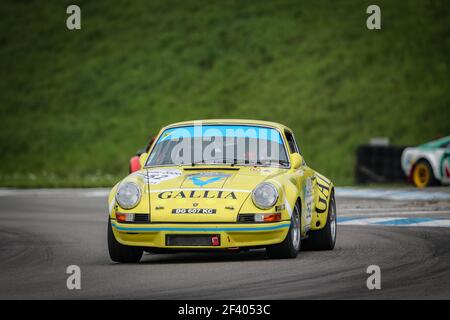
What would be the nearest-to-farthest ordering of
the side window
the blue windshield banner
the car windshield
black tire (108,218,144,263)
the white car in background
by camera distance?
black tire (108,218,144,263)
the car windshield
the blue windshield banner
the side window
the white car in background

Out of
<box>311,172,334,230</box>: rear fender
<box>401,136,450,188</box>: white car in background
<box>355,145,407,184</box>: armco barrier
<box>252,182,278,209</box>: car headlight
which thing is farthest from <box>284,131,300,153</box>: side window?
<box>355,145,407,184</box>: armco barrier

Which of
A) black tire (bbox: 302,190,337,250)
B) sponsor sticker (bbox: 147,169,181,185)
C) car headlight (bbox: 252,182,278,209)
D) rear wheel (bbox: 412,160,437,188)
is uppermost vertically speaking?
sponsor sticker (bbox: 147,169,181,185)

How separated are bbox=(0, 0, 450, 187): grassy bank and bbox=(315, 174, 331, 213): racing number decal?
25.0 metres

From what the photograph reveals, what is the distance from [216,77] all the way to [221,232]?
38415 millimetres

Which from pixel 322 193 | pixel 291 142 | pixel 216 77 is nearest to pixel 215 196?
pixel 322 193

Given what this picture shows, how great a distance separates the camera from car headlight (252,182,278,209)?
A: 33.8ft

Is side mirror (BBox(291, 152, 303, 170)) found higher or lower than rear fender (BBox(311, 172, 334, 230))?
higher

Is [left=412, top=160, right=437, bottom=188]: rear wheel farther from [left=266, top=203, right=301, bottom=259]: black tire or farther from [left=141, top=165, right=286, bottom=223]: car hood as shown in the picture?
[left=266, top=203, right=301, bottom=259]: black tire

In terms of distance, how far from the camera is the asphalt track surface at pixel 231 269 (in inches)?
337

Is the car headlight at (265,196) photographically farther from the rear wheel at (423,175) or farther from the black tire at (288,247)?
the rear wheel at (423,175)

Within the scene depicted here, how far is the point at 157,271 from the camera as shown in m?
10.0

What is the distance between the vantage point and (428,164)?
24.4 metres

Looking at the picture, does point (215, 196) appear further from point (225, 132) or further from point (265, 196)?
point (225, 132)

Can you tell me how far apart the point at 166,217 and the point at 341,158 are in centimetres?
2916
